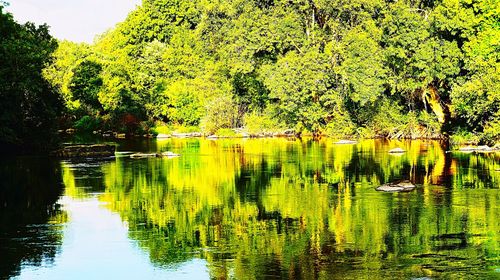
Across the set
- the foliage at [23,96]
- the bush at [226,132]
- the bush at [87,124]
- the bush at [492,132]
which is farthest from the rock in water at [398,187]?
the bush at [87,124]

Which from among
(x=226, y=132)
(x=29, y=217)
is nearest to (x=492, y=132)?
(x=226, y=132)

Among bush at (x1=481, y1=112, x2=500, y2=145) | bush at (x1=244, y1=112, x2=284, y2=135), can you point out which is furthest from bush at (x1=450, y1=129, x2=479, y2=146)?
bush at (x1=244, y1=112, x2=284, y2=135)

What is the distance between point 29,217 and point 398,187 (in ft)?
39.7

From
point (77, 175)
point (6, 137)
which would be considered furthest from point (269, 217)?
point (6, 137)

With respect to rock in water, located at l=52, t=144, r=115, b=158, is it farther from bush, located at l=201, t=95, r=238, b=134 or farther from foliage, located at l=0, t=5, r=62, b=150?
bush, located at l=201, t=95, r=238, b=134

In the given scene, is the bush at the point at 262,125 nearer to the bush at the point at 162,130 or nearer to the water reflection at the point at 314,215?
the bush at the point at 162,130

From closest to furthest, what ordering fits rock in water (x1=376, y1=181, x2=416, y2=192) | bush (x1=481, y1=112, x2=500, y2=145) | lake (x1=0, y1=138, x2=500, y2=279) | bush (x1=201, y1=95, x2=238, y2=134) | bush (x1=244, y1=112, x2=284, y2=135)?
lake (x1=0, y1=138, x2=500, y2=279) → rock in water (x1=376, y1=181, x2=416, y2=192) → bush (x1=481, y1=112, x2=500, y2=145) → bush (x1=244, y1=112, x2=284, y2=135) → bush (x1=201, y1=95, x2=238, y2=134)

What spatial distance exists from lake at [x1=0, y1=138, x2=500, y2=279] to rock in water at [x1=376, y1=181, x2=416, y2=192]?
1.29 feet

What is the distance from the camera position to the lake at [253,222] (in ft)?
45.2

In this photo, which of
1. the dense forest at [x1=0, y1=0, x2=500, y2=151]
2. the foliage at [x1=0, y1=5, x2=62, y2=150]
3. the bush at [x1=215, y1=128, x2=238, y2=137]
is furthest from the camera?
the bush at [x1=215, y1=128, x2=238, y2=137]

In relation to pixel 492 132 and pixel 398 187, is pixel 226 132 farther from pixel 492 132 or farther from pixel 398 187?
pixel 398 187

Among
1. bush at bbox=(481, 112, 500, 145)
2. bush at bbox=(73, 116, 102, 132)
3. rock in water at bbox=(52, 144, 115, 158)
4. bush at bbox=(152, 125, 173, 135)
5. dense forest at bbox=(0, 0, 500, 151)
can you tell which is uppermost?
dense forest at bbox=(0, 0, 500, 151)

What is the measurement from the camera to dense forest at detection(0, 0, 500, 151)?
44719 mm

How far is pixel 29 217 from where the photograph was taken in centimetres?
2014
